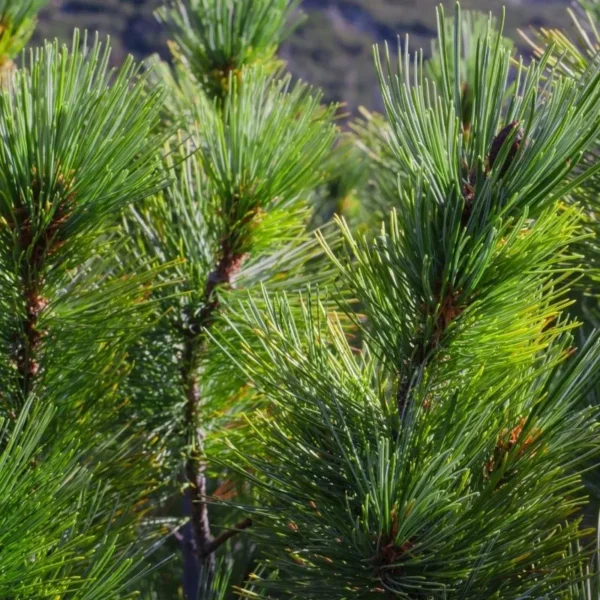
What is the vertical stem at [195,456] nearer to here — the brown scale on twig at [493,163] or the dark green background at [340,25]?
the brown scale on twig at [493,163]

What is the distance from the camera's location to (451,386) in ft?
2.16

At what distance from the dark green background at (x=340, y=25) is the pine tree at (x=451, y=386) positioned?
16336 millimetres

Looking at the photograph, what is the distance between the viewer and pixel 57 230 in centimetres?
72

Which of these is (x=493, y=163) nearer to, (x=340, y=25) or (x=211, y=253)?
(x=211, y=253)

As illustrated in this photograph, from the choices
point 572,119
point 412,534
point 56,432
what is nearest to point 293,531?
point 412,534

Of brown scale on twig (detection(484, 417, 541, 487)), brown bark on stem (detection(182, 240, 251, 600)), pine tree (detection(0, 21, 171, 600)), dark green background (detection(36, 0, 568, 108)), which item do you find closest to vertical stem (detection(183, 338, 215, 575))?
brown bark on stem (detection(182, 240, 251, 600))

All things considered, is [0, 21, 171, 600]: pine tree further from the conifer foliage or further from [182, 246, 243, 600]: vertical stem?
[182, 246, 243, 600]: vertical stem

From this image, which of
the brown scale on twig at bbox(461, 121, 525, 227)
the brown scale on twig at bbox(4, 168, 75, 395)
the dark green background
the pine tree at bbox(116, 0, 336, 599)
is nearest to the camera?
the brown scale on twig at bbox(461, 121, 525, 227)

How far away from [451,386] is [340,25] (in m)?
23.3

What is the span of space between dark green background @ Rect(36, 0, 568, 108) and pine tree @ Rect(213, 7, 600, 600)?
1634cm

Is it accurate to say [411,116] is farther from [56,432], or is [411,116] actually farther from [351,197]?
[351,197]

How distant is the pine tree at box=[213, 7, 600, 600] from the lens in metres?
0.59

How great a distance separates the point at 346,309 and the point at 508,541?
0.22 metres

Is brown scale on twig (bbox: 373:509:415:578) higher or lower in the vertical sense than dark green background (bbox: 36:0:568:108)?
higher
